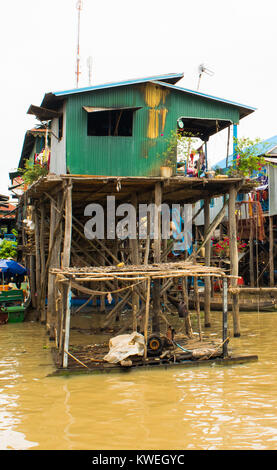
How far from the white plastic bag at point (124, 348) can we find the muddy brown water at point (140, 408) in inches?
15.0

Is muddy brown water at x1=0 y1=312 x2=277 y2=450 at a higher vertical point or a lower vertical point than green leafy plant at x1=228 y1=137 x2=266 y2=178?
lower

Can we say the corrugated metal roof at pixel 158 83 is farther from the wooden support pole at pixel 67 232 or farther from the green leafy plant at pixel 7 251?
the green leafy plant at pixel 7 251

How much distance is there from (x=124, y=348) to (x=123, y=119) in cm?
666

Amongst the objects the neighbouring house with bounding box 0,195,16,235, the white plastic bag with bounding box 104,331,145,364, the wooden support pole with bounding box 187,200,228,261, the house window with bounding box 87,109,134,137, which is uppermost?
the house window with bounding box 87,109,134,137

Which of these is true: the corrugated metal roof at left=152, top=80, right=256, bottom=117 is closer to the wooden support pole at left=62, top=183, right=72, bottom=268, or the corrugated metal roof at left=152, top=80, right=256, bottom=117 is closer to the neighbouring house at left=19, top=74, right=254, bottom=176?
the neighbouring house at left=19, top=74, right=254, bottom=176

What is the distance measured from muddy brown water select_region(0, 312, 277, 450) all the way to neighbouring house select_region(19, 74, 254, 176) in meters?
5.24

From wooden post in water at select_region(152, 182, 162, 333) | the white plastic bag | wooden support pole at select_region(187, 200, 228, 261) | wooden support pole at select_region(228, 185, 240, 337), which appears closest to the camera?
the white plastic bag

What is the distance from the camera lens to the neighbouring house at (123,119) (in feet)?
40.2

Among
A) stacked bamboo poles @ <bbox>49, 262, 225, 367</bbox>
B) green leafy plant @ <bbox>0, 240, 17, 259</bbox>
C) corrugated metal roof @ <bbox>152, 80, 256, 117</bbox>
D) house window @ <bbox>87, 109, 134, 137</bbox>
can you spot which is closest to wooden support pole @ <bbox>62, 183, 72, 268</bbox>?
stacked bamboo poles @ <bbox>49, 262, 225, 367</bbox>

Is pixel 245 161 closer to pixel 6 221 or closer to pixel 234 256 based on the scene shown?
pixel 234 256

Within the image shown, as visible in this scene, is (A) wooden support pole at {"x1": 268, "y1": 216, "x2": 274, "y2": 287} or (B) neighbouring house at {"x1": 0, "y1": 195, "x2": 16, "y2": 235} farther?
(B) neighbouring house at {"x1": 0, "y1": 195, "x2": 16, "y2": 235}

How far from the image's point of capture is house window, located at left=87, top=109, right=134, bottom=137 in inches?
503

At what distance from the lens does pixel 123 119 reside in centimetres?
1317

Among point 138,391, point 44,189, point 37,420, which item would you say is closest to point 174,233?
point 44,189
